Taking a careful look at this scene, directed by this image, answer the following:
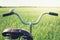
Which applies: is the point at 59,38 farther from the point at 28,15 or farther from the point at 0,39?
the point at 0,39

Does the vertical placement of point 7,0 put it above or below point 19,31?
above

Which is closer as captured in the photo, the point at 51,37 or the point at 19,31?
the point at 19,31

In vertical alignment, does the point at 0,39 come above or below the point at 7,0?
below

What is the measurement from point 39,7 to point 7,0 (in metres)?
0.49

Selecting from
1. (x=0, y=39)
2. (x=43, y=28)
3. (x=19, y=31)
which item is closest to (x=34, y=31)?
(x=43, y=28)

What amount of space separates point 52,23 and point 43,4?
1.01ft

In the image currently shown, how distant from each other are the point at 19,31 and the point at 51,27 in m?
1.18

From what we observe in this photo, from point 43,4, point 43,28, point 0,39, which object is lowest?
point 0,39

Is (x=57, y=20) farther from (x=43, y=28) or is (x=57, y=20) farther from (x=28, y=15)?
(x=28, y=15)

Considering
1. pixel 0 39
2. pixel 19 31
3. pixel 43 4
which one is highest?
pixel 43 4

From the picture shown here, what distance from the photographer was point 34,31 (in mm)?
2404

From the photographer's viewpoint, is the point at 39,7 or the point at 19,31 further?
the point at 39,7

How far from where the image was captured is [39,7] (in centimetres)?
239

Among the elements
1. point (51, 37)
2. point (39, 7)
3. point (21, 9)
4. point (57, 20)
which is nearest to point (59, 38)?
point (51, 37)
